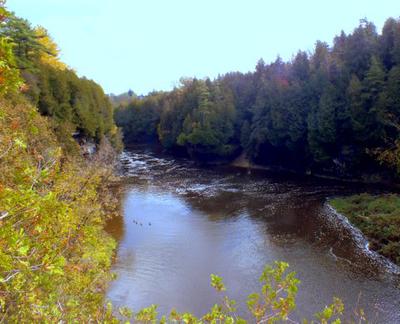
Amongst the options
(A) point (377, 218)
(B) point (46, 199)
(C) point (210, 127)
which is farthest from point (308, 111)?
(B) point (46, 199)

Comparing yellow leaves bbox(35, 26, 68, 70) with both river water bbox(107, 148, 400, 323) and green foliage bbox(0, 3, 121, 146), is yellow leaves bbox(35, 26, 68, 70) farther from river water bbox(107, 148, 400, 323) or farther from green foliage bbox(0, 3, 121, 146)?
river water bbox(107, 148, 400, 323)

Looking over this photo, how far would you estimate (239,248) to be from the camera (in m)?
25.7

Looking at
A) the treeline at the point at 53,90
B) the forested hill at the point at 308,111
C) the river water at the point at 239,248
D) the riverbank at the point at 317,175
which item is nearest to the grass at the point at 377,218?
the river water at the point at 239,248

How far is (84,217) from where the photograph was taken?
16.5 meters

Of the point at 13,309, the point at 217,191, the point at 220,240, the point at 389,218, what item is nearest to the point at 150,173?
the point at 217,191

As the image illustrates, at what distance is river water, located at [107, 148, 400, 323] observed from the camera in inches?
755

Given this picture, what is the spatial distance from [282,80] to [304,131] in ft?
37.3

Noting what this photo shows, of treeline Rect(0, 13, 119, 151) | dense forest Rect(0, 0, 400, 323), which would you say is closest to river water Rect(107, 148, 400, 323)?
dense forest Rect(0, 0, 400, 323)

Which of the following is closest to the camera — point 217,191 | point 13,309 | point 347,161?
point 13,309

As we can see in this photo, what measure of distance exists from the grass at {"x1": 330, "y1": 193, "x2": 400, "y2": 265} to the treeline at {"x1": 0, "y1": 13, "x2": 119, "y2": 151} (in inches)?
891

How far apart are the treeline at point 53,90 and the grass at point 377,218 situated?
22.6 meters

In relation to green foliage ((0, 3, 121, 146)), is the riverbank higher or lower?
lower

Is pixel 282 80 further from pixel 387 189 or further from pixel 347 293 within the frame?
pixel 347 293

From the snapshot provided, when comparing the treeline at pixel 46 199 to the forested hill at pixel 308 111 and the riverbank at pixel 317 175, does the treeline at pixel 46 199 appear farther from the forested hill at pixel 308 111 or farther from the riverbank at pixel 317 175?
the riverbank at pixel 317 175
